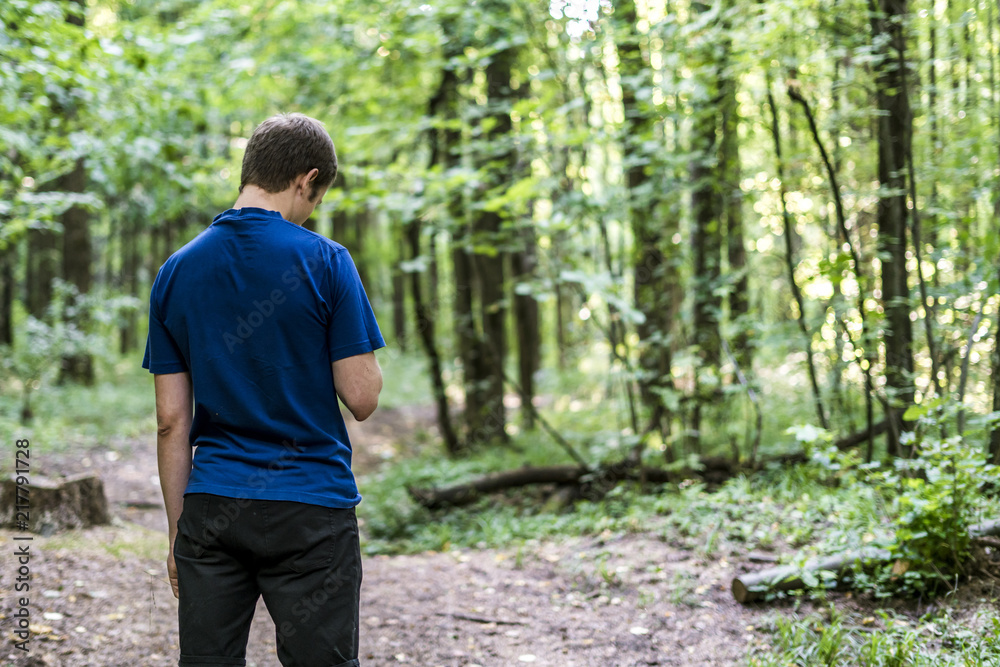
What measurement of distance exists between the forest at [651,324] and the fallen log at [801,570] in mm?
24

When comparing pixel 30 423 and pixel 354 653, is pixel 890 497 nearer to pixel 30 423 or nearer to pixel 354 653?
pixel 354 653

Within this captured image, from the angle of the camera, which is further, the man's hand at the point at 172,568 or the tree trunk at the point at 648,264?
the tree trunk at the point at 648,264

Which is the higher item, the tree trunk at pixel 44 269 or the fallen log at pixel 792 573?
the tree trunk at pixel 44 269

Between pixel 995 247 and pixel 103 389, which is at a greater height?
pixel 995 247

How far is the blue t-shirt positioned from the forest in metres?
2.23

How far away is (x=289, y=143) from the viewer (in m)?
1.87

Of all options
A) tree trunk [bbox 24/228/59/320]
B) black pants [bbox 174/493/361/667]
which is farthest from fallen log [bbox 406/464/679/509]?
tree trunk [bbox 24/228/59/320]

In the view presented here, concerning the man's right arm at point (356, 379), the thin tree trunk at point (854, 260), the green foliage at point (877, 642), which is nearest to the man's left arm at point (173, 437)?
the man's right arm at point (356, 379)

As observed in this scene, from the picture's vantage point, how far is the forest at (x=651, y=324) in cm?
373

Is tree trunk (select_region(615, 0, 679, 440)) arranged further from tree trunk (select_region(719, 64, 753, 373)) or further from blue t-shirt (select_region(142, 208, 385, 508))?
blue t-shirt (select_region(142, 208, 385, 508))

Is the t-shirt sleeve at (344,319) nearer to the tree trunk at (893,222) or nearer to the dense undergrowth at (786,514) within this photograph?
the dense undergrowth at (786,514)

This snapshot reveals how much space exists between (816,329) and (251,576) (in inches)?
197

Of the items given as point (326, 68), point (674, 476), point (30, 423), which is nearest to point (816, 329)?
point (674, 476)

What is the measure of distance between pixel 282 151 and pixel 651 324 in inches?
222
